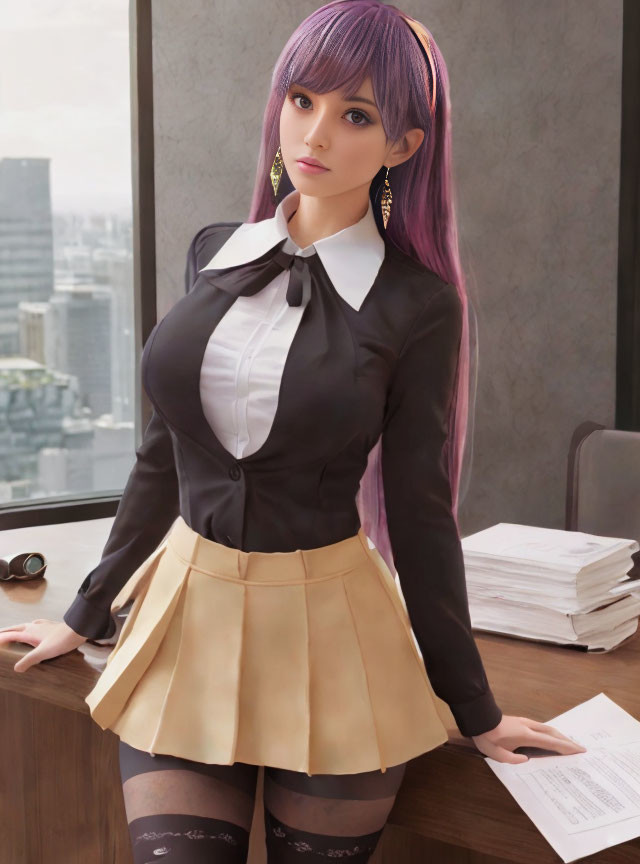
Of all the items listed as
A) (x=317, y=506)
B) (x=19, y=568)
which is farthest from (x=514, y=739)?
(x=19, y=568)

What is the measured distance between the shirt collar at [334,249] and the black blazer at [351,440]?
1cm

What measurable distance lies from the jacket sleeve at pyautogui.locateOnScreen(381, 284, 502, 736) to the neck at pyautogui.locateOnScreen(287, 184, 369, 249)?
0.17m

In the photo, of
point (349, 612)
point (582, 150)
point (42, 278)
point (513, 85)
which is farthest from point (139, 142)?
point (349, 612)

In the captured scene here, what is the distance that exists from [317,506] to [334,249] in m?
0.32

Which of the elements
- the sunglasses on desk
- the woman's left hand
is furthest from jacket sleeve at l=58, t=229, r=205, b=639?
the sunglasses on desk

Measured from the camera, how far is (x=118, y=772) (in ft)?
5.32

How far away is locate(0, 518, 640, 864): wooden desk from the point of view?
4.05 ft

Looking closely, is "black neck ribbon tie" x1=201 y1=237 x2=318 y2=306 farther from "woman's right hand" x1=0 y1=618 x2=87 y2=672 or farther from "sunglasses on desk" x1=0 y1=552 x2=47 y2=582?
"sunglasses on desk" x1=0 y1=552 x2=47 y2=582

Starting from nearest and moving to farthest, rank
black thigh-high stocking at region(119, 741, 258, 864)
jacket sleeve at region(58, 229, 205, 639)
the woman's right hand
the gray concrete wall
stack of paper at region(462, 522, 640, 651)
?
black thigh-high stocking at region(119, 741, 258, 864), jacket sleeve at region(58, 229, 205, 639), the woman's right hand, stack of paper at region(462, 522, 640, 651), the gray concrete wall

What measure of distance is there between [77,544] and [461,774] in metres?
1.48

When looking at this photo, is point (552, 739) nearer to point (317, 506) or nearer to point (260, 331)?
point (317, 506)

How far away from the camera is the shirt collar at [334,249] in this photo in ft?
3.90

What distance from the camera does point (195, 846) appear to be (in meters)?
1.09

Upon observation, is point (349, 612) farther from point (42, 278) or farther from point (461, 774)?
point (42, 278)
